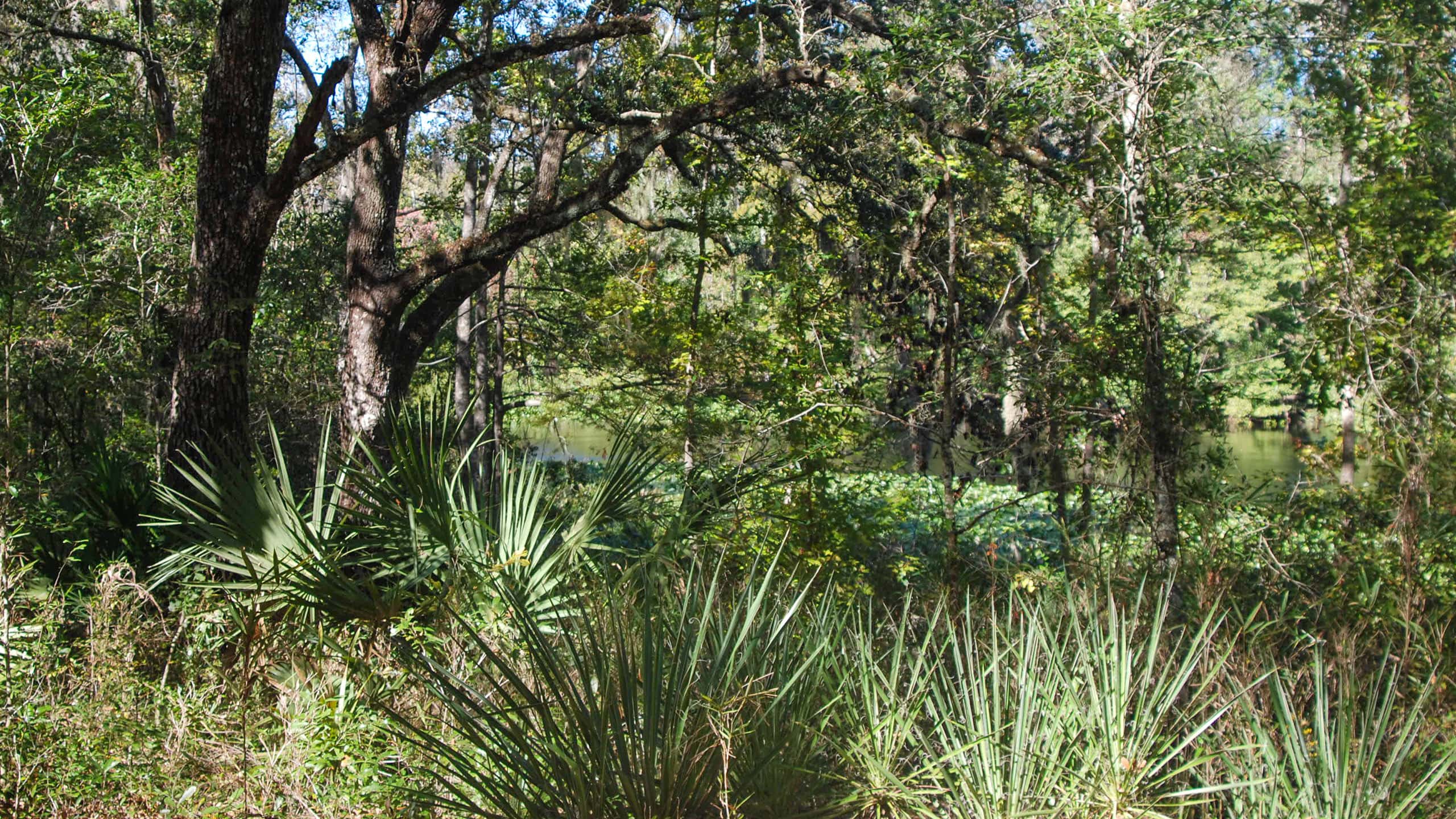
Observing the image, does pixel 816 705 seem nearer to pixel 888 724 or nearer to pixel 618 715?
pixel 888 724

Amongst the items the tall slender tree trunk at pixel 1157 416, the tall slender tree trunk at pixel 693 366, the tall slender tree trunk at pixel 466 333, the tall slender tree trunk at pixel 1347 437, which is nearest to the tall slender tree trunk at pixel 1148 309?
the tall slender tree trunk at pixel 1157 416

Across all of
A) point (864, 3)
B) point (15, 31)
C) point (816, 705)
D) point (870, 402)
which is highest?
point (864, 3)

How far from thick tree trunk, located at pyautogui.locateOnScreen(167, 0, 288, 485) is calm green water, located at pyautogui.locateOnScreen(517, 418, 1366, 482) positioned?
14.1 ft

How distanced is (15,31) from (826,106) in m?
7.32

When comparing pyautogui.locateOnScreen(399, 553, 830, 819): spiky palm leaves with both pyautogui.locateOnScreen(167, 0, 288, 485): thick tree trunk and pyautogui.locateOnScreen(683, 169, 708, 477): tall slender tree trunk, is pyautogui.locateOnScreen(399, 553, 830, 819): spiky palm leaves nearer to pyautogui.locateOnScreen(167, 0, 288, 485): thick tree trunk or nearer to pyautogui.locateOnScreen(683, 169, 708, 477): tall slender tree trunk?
pyautogui.locateOnScreen(167, 0, 288, 485): thick tree trunk

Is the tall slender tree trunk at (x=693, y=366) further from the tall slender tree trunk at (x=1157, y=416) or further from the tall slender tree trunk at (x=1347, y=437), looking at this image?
the tall slender tree trunk at (x=1347, y=437)

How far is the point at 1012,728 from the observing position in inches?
114

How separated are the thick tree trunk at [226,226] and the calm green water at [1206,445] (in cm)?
431

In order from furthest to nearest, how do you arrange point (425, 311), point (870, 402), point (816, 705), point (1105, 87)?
point (425, 311)
point (870, 402)
point (1105, 87)
point (816, 705)

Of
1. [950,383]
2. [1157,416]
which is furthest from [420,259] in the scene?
[1157,416]

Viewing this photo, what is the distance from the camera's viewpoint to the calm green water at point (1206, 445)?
13758mm

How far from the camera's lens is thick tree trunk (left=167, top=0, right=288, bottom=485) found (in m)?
6.85

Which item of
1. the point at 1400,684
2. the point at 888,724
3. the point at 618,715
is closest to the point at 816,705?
the point at 888,724

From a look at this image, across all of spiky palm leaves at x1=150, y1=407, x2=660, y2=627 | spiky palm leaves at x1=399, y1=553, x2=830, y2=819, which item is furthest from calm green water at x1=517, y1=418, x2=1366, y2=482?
spiky palm leaves at x1=399, y1=553, x2=830, y2=819
